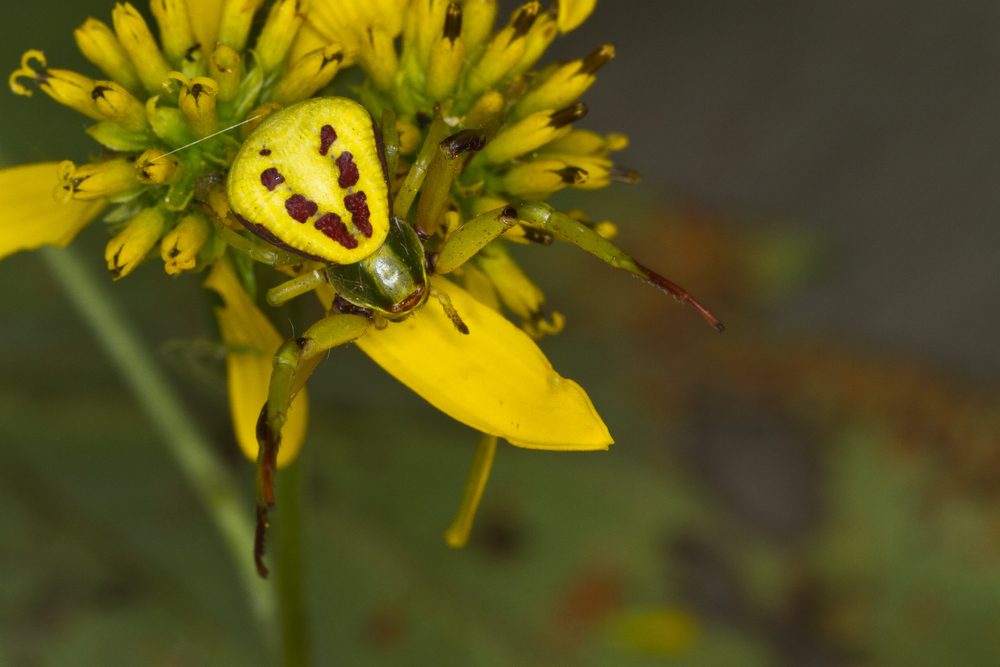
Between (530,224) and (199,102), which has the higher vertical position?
(199,102)

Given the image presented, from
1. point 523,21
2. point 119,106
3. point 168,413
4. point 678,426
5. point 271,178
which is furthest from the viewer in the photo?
point 678,426

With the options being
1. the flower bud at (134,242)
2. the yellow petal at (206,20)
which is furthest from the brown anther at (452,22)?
the flower bud at (134,242)

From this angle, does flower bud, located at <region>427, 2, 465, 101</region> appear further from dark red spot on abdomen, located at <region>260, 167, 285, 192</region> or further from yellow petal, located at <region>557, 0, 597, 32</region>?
dark red spot on abdomen, located at <region>260, 167, 285, 192</region>

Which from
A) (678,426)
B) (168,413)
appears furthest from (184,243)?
(678,426)

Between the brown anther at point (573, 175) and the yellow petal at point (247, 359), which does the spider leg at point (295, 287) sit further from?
the brown anther at point (573, 175)

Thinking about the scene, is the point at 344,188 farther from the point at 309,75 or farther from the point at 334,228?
the point at 309,75

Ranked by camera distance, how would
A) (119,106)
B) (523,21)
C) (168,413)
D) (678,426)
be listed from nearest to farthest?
(119,106) → (523,21) → (168,413) → (678,426)
